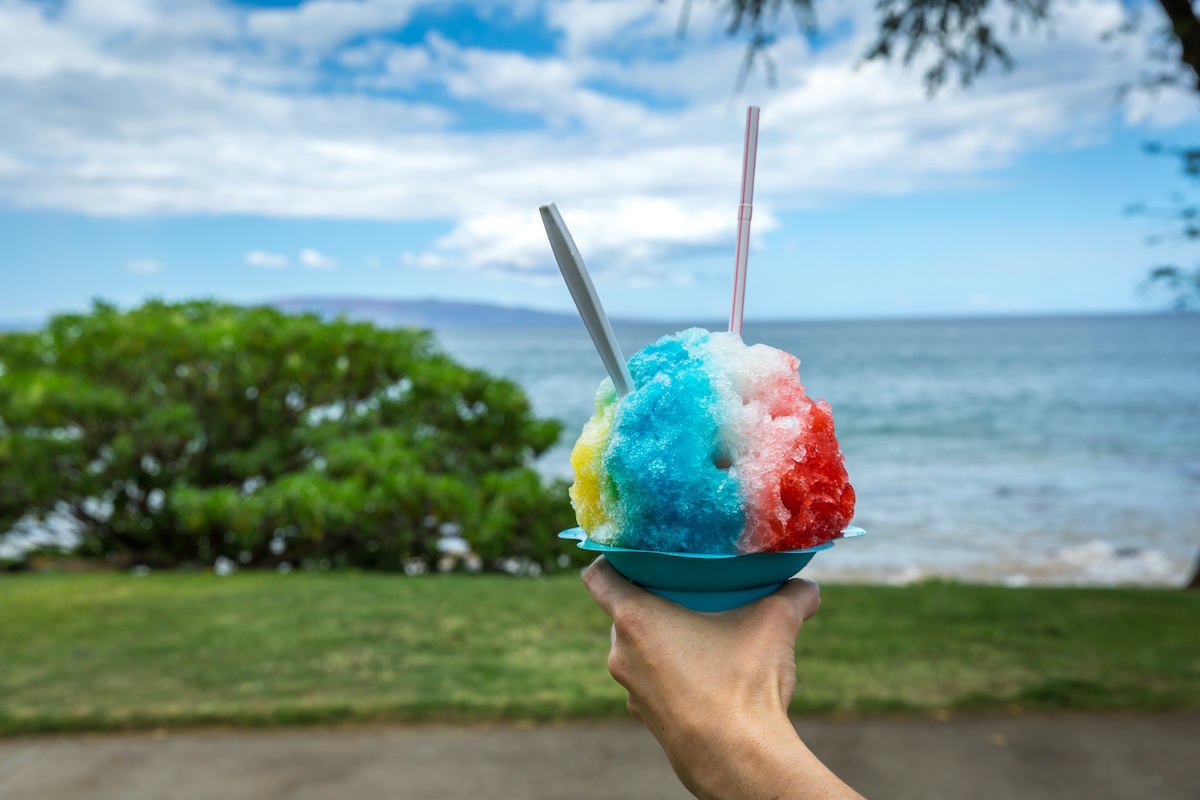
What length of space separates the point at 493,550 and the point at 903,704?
3.71 metres

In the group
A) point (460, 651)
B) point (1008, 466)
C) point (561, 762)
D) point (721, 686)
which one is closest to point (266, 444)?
point (460, 651)

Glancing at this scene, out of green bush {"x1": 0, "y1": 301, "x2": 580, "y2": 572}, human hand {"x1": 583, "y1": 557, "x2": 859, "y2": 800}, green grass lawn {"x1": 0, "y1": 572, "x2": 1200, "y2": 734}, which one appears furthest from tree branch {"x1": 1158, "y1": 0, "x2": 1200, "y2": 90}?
green bush {"x1": 0, "y1": 301, "x2": 580, "y2": 572}

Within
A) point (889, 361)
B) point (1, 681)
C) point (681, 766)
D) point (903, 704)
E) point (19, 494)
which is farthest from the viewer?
point (889, 361)

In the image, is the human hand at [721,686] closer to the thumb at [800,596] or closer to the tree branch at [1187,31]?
the thumb at [800,596]

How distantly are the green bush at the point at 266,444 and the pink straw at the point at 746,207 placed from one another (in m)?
5.66

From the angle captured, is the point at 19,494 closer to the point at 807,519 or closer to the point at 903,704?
the point at 903,704

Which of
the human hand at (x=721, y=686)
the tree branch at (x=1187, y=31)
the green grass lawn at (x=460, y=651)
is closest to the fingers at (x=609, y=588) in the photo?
the human hand at (x=721, y=686)

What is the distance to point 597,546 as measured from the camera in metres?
1.19

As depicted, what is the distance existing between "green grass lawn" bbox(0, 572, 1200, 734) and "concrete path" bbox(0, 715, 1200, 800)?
15 cm

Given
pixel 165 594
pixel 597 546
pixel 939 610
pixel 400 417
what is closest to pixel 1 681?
pixel 165 594

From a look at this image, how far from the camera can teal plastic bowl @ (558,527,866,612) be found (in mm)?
1140

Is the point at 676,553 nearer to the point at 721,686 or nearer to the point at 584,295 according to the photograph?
the point at 721,686

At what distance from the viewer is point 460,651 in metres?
4.80

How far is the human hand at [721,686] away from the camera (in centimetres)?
98
